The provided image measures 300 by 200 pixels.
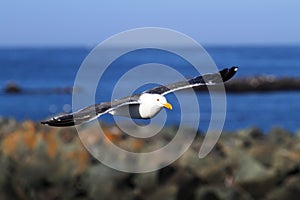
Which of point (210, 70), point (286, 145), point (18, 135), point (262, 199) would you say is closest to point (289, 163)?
point (262, 199)

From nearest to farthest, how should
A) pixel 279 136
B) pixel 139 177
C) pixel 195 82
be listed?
pixel 195 82 → pixel 139 177 → pixel 279 136

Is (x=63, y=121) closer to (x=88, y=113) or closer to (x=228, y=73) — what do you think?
(x=88, y=113)

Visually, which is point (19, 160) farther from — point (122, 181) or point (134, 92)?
point (134, 92)

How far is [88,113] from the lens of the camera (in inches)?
55.4

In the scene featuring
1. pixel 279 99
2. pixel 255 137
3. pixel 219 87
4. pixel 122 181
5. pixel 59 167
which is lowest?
pixel 279 99

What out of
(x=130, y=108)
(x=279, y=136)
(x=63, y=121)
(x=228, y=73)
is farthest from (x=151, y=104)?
(x=279, y=136)

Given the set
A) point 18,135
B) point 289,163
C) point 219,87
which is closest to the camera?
point 219,87

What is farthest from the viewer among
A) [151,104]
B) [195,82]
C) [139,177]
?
[139,177]

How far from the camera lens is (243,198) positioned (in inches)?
275

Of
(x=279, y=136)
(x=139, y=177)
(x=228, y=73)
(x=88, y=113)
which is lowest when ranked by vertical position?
(x=279, y=136)

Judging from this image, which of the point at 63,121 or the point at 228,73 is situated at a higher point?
the point at 63,121

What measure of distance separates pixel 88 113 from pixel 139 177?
577cm

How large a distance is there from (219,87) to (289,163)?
6.35 meters

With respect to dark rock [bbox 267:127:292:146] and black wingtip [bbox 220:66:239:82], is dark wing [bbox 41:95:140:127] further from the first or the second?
dark rock [bbox 267:127:292:146]
